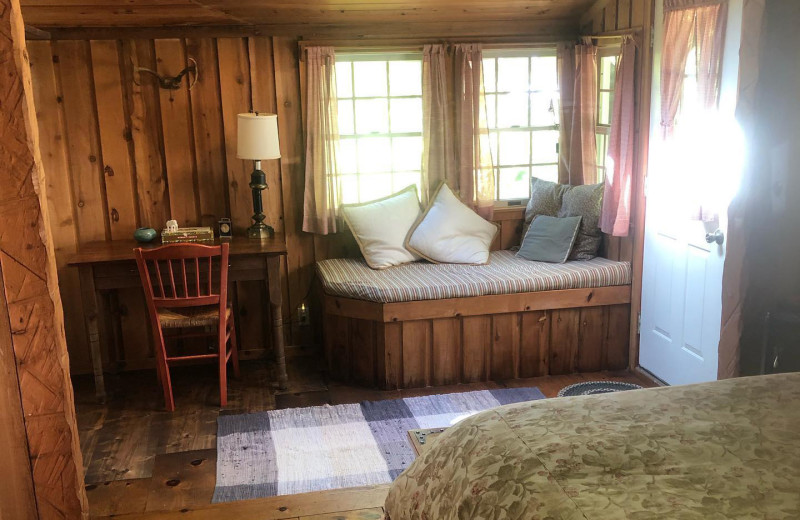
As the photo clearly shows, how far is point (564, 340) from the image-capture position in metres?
4.28

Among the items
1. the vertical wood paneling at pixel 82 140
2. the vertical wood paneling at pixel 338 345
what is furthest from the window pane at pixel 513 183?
the vertical wood paneling at pixel 82 140

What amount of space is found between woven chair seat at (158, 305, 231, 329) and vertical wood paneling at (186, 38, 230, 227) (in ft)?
2.41

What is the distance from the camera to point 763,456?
148 centimetres

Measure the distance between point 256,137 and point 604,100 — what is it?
2.19 metres

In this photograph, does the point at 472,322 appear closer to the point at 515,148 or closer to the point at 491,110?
the point at 515,148

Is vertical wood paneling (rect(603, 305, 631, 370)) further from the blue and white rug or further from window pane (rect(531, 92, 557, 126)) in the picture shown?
window pane (rect(531, 92, 557, 126))

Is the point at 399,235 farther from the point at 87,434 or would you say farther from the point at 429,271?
the point at 87,434

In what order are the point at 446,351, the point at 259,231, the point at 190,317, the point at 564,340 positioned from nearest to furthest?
the point at 190,317 < the point at 446,351 < the point at 564,340 < the point at 259,231

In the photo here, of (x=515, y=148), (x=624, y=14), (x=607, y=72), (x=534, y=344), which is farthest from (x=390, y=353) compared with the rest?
(x=624, y=14)

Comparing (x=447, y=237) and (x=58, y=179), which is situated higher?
(x=58, y=179)

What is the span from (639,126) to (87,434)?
341 centimetres

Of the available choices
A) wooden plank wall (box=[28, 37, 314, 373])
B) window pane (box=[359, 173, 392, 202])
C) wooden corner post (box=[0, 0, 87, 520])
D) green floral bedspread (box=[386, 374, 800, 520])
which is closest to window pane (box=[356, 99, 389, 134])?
window pane (box=[359, 173, 392, 202])

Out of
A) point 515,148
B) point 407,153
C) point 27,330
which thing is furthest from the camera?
point 515,148

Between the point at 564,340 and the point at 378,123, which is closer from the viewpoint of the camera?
the point at 564,340
